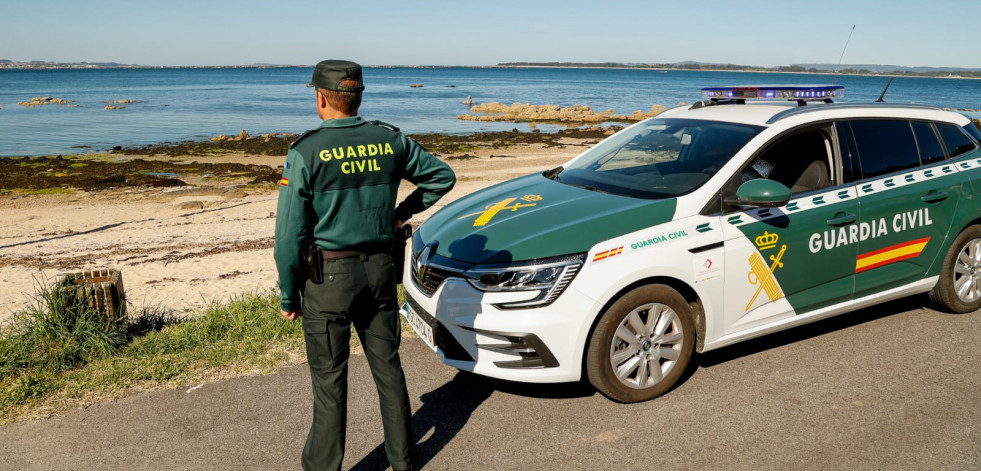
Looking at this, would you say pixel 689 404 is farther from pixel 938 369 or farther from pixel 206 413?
pixel 206 413

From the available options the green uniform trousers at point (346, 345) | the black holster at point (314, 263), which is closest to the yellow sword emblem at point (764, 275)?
the green uniform trousers at point (346, 345)

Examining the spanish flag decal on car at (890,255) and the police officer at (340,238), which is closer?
the police officer at (340,238)

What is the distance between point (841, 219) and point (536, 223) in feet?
6.80

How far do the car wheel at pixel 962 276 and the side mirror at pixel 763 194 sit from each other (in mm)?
2138

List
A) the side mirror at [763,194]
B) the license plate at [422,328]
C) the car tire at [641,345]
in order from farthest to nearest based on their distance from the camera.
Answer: the license plate at [422,328], the side mirror at [763,194], the car tire at [641,345]

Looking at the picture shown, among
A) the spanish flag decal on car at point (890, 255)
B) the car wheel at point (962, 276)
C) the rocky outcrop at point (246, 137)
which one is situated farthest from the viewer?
the rocky outcrop at point (246, 137)

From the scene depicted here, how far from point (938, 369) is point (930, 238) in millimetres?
1073

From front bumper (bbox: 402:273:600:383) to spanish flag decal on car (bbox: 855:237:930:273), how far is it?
2.23 metres

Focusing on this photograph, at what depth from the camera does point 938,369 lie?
4676 millimetres

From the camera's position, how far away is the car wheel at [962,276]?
5457 millimetres

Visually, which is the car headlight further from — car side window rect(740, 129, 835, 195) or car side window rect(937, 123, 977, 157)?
car side window rect(937, 123, 977, 157)

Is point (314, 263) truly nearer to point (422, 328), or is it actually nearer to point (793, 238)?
point (422, 328)

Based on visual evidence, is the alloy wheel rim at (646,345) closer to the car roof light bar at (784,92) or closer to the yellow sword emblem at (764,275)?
the yellow sword emblem at (764,275)

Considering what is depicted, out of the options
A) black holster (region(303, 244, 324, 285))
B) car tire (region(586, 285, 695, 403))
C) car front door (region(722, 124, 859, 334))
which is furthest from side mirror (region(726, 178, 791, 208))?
black holster (region(303, 244, 324, 285))
